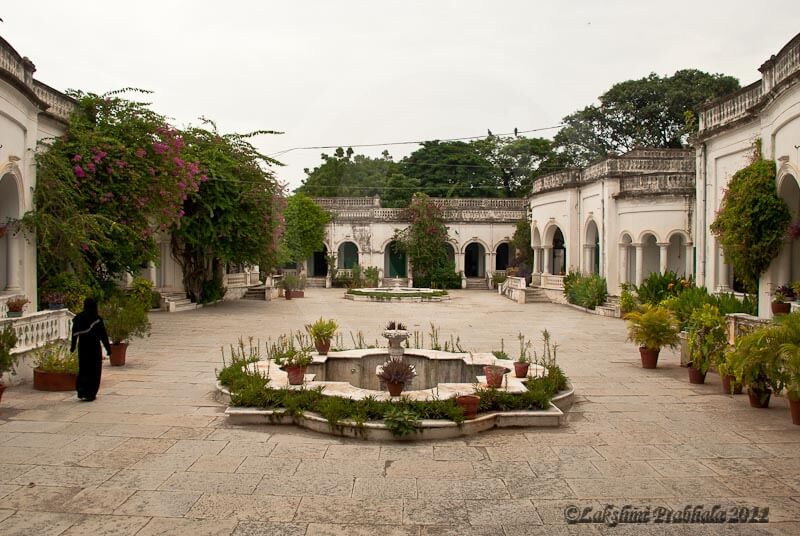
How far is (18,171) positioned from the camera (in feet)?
40.3

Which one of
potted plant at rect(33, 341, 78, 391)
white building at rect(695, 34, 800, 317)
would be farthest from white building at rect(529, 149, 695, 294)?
potted plant at rect(33, 341, 78, 391)

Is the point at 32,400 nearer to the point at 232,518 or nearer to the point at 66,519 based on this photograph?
the point at 66,519

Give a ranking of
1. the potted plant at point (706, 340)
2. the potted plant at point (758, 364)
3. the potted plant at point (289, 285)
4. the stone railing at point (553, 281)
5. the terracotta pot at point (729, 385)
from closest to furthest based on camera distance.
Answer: the potted plant at point (758, 364) < the terracotta pot at point (729, 385) < the potted plant at point (706, 340) < the stone railing at point (553, 281) < the potted plant at point (289, 285)

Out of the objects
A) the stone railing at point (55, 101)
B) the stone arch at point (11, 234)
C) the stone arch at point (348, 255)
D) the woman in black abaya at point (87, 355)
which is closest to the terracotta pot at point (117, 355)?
the woman in black abaya at point (87, 355)

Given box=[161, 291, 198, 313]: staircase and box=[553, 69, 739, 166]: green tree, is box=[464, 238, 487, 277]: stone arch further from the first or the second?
box=[161, 291, 198, 313]: staircase

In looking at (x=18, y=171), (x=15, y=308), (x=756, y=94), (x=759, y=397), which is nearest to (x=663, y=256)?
(x=756, y=94)

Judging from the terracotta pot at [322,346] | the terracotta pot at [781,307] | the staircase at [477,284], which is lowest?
the terracotta pot at [322,346]

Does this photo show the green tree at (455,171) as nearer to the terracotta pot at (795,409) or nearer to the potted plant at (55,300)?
the potted plant at (55,300)

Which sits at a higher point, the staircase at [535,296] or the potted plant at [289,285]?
the potted plant at [289,285]

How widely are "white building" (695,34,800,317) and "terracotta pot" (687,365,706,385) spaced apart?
149 inches

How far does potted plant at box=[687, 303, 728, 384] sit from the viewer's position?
909 cm

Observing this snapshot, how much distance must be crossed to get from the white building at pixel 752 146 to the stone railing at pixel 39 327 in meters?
12.3

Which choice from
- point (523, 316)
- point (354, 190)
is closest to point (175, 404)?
point (523, 316)

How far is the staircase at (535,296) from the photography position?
27.1 meters
